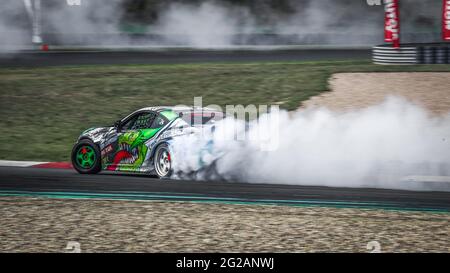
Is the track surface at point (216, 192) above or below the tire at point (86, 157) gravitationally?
below

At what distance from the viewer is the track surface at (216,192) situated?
10.1 metres

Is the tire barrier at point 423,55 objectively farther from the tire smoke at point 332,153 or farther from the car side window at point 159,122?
the car side window at point 159,122

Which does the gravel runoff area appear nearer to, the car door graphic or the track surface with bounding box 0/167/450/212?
the track surface with bounding box 0/167/450/212

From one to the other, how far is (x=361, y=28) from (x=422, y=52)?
418 inches

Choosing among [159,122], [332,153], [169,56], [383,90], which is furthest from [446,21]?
[159,122]

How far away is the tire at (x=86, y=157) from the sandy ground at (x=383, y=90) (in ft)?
25.4

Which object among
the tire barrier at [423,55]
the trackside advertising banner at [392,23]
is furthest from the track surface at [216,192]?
the trackside advertising banner at [392,23]

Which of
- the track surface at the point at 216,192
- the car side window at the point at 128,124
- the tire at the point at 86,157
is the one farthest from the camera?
the tire at the point at 86,157

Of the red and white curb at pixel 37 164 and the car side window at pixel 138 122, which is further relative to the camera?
the red and white curb at pixel 37 164

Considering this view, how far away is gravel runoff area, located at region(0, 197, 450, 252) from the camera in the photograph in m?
7.94

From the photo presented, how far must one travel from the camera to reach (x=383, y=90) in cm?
2042

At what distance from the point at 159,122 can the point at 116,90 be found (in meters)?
10.7

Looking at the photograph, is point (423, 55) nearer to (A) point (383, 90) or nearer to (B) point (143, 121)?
(A) point (383, 90)

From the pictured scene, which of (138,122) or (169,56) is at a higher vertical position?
(169,56)
